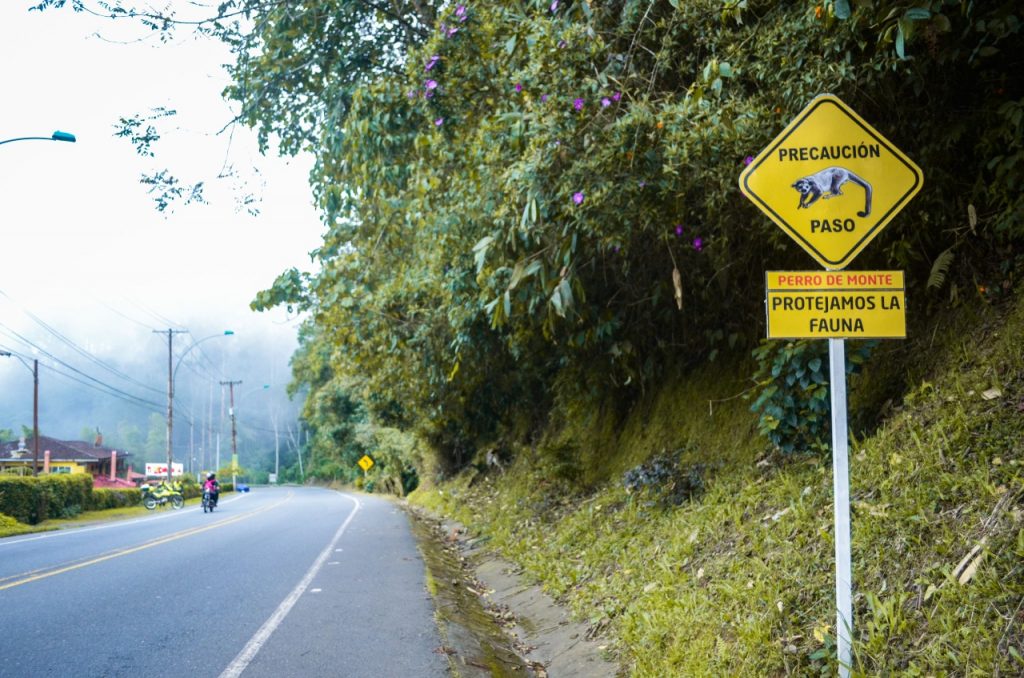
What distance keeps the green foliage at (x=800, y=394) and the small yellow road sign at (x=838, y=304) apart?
188 cm

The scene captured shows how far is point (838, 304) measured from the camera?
14.3 ft

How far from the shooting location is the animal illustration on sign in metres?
4.47

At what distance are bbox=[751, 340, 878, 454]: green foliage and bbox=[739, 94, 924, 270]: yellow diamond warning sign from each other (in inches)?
75.8

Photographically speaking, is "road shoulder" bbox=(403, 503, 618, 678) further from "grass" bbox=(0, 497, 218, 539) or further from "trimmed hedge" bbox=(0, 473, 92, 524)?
"trimmed hedge" bbox=(0, 473, 92, 524)

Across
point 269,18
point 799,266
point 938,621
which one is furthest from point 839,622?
point 269,18

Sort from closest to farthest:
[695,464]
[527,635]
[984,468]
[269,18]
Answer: [984,468] → [527,635] → [695,464] → [269,18]

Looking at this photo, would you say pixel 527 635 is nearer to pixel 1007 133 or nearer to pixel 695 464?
pixel 695 464

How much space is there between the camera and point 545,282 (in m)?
7.00

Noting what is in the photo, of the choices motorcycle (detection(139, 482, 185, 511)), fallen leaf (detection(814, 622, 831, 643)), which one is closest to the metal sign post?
fallen leaf (detection(814, 622, 831, 643))

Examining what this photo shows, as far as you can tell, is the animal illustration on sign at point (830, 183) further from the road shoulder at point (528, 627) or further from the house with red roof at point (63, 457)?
the house with red roof at point (63, 457)

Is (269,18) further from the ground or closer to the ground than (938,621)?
further from the ground

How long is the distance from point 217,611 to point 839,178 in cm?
678

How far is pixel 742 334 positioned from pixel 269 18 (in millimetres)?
6907

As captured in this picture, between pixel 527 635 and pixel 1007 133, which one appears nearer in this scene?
pixel 1007 133
